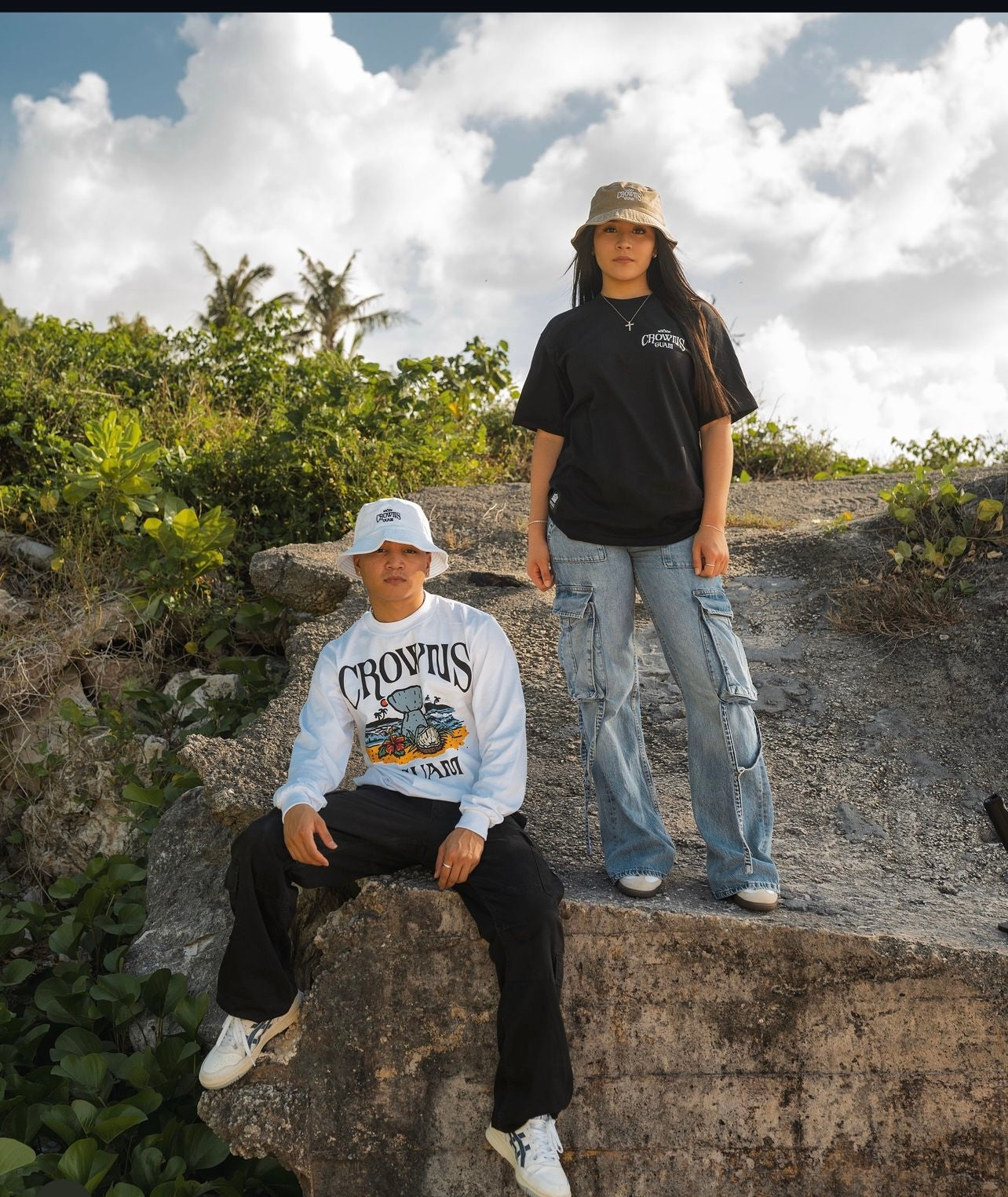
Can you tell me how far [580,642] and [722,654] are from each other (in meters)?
0.41

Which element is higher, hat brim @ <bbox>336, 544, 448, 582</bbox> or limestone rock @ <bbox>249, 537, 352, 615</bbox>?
limestone rock @ <bbox>249, 537, 352, 615</bbox>

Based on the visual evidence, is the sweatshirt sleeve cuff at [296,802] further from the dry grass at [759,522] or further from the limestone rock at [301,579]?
the dry grass at [759,522]

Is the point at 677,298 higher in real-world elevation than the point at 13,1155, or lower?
higher

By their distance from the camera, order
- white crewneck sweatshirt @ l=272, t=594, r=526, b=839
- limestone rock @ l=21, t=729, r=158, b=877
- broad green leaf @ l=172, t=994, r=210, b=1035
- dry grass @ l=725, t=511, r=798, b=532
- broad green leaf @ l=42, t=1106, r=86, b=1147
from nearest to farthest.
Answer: white crewneck sweatshirt @ l=272, t=594, r=526, b=839
broad green leaf @ l=42, t=1106, r=86, b=1147
broad green leaf @ l=172, t=994, r=210, b=1035
limestone rock @ l=21, t=729, r=158, b=877
dry grass @ l=725, t=511, r=798, b=532

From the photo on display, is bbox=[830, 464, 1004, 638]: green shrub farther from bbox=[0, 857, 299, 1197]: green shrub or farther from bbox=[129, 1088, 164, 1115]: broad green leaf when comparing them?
bbox=[129, 1088, 164, 1115]: broad green leaf

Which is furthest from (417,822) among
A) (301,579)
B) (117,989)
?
(301,579)

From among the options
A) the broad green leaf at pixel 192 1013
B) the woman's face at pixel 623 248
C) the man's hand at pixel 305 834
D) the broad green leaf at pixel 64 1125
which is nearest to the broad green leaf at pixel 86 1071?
the broad green leaf at pixel 64 1125

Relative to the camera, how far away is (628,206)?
2.99 meters

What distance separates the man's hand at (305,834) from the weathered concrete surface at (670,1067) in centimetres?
28

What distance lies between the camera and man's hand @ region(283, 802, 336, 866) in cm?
263

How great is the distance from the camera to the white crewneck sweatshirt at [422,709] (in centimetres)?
283

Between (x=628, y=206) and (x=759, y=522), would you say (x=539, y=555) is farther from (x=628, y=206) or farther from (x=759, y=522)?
(x=759, y=522)

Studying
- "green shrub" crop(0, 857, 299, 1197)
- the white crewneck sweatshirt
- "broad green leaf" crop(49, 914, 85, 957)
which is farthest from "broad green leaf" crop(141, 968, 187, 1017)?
the white crewneck sweatshirt

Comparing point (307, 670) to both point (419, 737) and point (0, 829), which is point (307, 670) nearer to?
point (419, 737)
